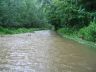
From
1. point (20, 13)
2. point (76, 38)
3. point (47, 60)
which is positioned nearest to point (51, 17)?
point (20, 13)

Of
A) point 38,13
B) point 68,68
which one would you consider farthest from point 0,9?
point 68,68

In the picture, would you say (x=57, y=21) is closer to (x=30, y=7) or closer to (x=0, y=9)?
(x=0, y=9)

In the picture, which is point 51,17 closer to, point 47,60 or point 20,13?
point 20,13

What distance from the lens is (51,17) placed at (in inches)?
1977

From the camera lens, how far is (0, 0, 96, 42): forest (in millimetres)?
27061

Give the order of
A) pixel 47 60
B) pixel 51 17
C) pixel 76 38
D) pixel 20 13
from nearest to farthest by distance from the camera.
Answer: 1. pixel 47 60
2. pixel 76 38
3. pixel 51 17
4. pixel 20 13

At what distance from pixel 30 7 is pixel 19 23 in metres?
10.1

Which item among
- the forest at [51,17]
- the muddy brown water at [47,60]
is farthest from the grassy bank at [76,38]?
the muddy brown water at [47,60]

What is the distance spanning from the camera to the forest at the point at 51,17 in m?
27.1

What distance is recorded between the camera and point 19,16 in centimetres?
5978

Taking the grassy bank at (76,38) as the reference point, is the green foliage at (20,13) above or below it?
below

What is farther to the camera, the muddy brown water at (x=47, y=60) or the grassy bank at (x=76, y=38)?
the grassy bank at (x=76, y=38)

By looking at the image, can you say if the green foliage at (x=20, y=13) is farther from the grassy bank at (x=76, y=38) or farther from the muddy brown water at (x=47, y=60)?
the muddy brown water at (x=47, y=60)

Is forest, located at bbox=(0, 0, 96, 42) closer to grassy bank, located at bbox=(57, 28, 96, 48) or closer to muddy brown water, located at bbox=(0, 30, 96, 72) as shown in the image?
grassy bank, located at bbox=(57, 28, 96, 48)
